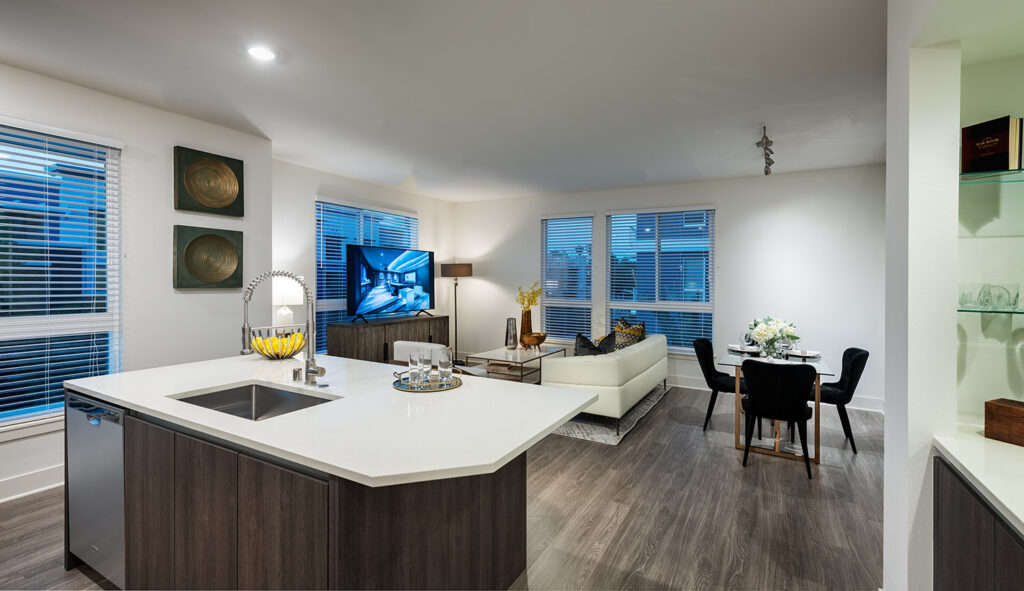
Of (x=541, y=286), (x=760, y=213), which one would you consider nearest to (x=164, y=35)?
(x=541, y=286)

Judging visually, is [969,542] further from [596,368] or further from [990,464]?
[596,368]

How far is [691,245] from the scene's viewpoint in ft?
19.3

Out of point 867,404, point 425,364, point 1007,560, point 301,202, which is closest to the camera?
point 1007,560

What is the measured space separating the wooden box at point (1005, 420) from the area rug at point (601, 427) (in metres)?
2.46

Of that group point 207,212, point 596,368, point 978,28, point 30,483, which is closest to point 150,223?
point 207,212

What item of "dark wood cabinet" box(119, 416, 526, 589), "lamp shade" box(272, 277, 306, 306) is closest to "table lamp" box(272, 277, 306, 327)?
"lamp shade" box(272, 277, 306, 306)

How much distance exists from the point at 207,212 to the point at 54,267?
987mm

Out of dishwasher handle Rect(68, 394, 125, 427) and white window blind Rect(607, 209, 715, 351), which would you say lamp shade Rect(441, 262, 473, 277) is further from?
dishwasher handle Rect(68, 394, 125, 427)

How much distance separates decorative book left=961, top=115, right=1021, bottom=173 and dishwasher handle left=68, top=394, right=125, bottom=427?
10.9 feet

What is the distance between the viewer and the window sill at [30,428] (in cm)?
279

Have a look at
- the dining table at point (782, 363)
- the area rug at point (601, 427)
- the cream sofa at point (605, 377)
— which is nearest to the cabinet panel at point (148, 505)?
the area rug at point (601, 427)

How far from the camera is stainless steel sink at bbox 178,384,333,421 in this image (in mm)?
2062

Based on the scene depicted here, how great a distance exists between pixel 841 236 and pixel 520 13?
464 cm

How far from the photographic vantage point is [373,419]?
1.58 meters
